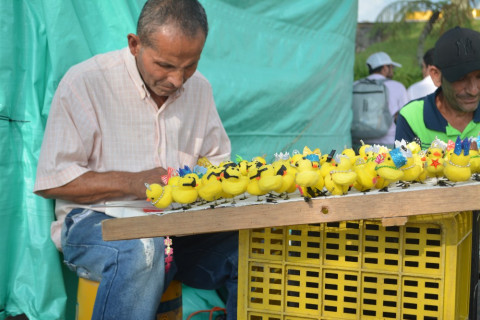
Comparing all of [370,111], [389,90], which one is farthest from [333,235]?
[389,90]

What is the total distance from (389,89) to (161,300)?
16.9ft

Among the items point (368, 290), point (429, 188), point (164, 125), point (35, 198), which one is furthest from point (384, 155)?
point (35, 198)

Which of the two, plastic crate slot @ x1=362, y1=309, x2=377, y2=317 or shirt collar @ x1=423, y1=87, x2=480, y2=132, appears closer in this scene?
plastic crate slot @ x1=362, y1=309, x2=377, y2=317

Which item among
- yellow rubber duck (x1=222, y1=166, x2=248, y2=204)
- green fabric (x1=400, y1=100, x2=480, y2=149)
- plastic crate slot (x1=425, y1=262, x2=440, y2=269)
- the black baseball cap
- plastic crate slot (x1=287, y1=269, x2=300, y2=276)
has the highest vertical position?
the black baseball cap

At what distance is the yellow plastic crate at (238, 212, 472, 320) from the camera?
5.24 ft

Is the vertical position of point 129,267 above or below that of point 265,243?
below

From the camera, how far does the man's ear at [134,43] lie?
2477mm

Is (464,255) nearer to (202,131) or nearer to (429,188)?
(429,188)

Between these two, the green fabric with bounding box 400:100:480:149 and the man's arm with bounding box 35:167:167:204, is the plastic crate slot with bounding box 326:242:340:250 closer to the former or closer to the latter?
the man's arm with bounding box 35:167:167:204

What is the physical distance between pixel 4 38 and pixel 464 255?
2125 millimetres

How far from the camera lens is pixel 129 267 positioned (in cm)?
211

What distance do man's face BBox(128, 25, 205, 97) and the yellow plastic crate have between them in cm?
92

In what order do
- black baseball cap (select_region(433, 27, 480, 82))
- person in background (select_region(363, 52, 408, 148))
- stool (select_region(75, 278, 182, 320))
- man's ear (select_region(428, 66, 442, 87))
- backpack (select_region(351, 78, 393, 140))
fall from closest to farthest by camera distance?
stool (select_region(75, 278, 182, 320)) → black baseball cap (select_region(433, 27, 480, 82)) → man's ear (select_region(428, 66, 442, 87)) → backpack (select_region(351, 78, 393, 140)) → person in background (select_region(363, 52, 408, 148))

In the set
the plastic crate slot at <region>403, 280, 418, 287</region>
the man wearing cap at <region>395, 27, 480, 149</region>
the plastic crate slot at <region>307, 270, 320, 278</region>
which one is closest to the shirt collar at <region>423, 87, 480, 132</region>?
the man wearing cap at <region>395, 27, 480, 149</region>
